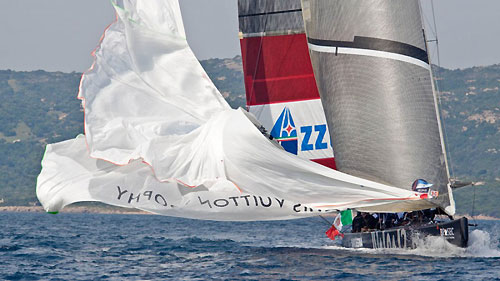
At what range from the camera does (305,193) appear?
19.5 m

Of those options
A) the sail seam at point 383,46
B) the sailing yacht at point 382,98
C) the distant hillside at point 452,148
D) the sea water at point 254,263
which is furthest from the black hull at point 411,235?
the distant hillside at point 452,148

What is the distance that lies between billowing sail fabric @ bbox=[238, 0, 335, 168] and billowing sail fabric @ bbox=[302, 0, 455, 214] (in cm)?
219

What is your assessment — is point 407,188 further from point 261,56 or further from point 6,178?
point 6,178

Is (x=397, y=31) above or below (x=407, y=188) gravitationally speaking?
above

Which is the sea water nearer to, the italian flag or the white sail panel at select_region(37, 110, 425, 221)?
the italian flag

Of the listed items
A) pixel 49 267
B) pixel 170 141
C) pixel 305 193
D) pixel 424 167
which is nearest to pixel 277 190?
pixel 305 193

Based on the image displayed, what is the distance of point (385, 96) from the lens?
21484mm

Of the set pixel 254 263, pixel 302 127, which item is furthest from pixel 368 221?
pixel 254 263

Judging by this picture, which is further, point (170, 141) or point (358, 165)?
point (358, 165)

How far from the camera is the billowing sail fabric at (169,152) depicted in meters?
19.2

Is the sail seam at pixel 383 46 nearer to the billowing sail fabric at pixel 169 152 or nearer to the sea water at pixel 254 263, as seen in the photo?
the billowing sail fabric at pixel 169 152

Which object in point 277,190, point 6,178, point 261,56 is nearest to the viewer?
point 277,190

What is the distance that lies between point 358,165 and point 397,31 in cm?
322

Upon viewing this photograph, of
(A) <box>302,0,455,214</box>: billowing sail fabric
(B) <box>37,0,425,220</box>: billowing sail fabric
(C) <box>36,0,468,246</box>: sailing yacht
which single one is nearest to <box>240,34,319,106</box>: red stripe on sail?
(C) <box>36,0,468,246</box>: sailing yacht
